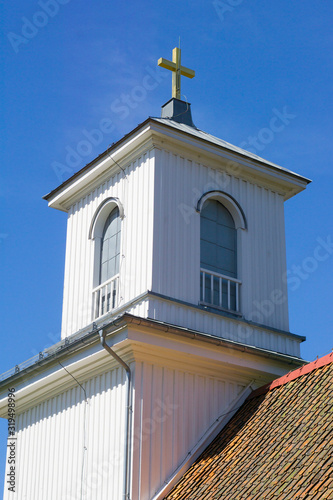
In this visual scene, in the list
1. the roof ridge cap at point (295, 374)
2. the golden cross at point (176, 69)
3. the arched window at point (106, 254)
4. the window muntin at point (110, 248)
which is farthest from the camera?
the golden cross at point (176, 69)

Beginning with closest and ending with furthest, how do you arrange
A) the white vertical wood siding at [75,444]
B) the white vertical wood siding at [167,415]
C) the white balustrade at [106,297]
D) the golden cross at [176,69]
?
the white vertical wood siding at [167,415]
the white vertical wood siding at [75,444]
the white balustrade at [106,297]
the golden cross at [176,69]

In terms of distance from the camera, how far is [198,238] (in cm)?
1722

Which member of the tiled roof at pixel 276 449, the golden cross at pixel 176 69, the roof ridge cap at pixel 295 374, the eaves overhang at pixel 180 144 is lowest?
the tiled roof at pixel 276 449

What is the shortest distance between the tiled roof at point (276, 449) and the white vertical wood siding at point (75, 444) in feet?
4.24

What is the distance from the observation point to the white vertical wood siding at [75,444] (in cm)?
1491

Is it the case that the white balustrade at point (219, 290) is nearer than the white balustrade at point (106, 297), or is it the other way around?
the white balustrade at point (219, 290)

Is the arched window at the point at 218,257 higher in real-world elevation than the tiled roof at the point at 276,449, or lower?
higher

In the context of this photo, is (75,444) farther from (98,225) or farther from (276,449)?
(98,225)

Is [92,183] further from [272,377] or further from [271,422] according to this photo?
[271,422]

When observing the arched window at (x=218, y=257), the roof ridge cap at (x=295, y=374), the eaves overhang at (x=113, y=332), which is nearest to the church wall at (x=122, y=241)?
the eaves overhang at (x=113, y=332)

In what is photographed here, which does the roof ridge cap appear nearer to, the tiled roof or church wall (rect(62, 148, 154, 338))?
the tiled roof

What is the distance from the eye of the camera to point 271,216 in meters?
18.7

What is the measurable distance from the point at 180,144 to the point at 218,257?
2341 millimetres

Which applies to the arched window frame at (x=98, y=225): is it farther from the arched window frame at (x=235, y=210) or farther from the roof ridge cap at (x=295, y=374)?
the roof ridge cap at (x=295, y=374)
